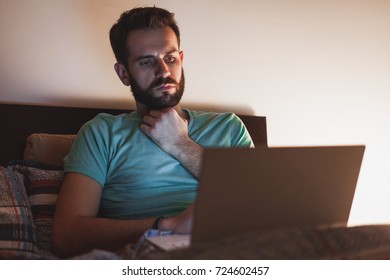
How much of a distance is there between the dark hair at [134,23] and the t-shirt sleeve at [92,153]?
0.26 metres

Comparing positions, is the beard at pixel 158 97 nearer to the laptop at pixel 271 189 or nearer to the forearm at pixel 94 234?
the forearm at pixel 94 234

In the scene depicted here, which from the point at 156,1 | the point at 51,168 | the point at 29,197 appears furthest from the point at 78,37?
the point at 29,197

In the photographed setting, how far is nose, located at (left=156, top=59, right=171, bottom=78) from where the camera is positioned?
1.35m

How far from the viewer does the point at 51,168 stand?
4.31 ft

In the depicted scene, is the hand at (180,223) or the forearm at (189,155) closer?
the hand at (180,223)

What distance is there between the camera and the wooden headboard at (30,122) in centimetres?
140

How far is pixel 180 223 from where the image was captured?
99 centimetres

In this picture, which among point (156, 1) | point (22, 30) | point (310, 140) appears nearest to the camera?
point (22, 30)

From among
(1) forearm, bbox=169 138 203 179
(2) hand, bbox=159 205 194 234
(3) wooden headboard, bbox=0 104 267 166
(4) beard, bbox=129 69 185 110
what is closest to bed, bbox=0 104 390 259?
(3) wooden headboard, bbox=0 104 267 166

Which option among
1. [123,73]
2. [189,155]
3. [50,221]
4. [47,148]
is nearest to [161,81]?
[123,73]

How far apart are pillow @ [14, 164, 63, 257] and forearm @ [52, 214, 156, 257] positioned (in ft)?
0.28

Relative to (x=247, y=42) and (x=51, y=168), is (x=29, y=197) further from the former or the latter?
(x=247, y=42)

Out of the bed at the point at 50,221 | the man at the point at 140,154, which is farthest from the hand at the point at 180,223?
the bed at the point at 50,221

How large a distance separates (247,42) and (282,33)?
0.16 metres
